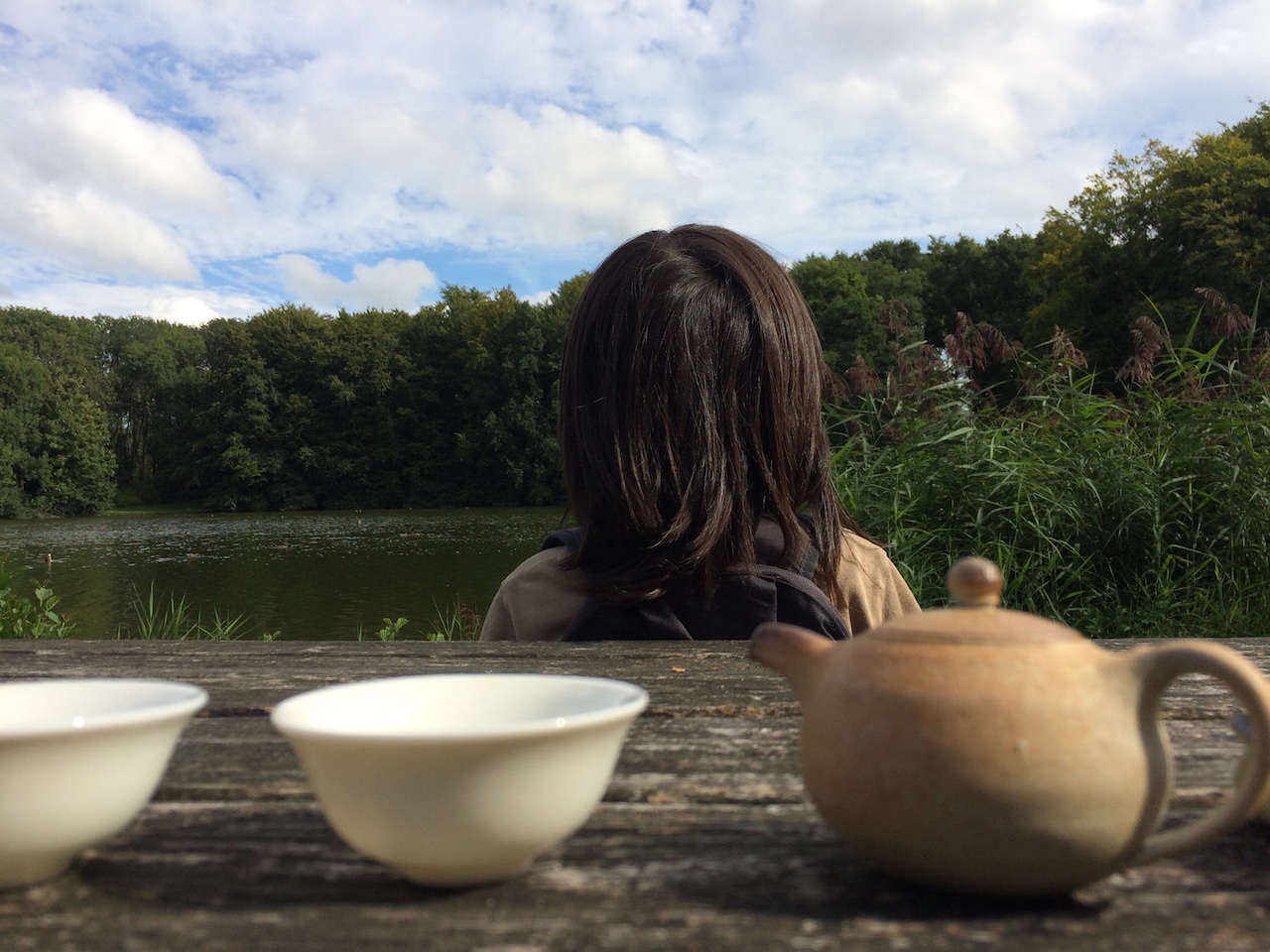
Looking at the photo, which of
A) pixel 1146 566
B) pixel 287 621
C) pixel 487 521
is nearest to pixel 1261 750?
pixel 1146 566

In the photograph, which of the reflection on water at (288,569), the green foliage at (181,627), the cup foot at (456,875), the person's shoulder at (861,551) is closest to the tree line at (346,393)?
the reflection on water at (288,569)

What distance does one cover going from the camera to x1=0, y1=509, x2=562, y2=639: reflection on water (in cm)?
879

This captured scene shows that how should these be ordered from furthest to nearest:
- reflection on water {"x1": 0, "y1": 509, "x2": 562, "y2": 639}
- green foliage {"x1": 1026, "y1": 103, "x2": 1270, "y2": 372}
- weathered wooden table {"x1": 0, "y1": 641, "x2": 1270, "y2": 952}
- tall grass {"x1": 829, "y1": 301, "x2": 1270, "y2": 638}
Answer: green foliage {"x1": 1026, "y1": 103, "x2": 1270, "y2": 372} < reflection on water {"x1": 0, "y1": 509, "x2": 562, "y2": 639} < tall grass {"x1": 829, "y1": 301, "x2": 1270, "y2": 638} < weathered wooden table {"x1": 0, "y1": 641, "x2": 1270, "y2": 952}

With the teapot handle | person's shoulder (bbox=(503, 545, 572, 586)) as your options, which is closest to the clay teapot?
the teapot handle

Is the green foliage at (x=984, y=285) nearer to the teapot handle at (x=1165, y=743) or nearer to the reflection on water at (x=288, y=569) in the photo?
the reflection on water at (x=288, y=569)

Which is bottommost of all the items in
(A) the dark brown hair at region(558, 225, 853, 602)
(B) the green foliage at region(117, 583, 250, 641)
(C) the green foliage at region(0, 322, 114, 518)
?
(B) the green foliage at region(117, 583, 250, 641)

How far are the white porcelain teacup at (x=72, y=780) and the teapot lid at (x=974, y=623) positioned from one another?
439 mm

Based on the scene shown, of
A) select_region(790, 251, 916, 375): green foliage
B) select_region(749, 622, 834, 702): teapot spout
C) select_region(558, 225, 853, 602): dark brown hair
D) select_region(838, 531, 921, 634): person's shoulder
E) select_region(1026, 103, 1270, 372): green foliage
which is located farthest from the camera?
select_region(790, 251, 916, 375): green foliage

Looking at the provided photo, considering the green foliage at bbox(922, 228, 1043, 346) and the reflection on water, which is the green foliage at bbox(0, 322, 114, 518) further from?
the green foliage at bbox(922, 228, 1043, 346)

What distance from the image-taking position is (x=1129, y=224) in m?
22.2

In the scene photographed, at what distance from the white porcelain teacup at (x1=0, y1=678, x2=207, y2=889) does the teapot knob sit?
48 cm

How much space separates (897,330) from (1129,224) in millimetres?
21673

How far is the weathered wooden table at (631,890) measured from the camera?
49 cm

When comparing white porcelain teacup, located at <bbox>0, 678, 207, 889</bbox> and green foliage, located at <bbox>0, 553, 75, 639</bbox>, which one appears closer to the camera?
white porcelain teacup, located at <bbox>0, 678, 207, 889</bbox>
